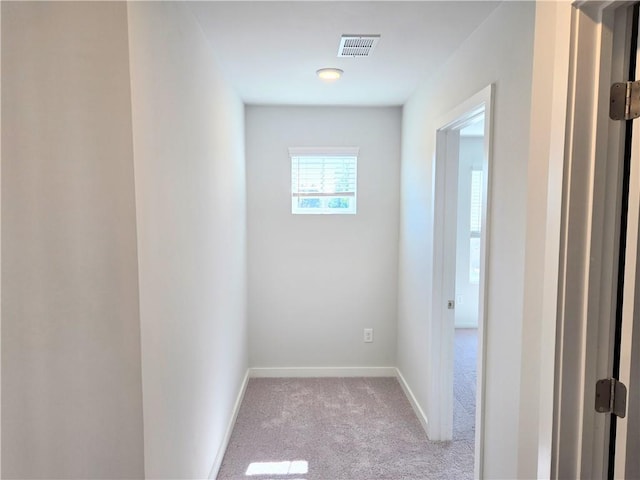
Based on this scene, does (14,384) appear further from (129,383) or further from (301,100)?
(301,100)

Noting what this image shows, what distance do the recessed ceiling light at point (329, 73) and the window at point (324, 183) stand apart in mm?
1016

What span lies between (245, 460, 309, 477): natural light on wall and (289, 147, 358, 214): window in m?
2.06

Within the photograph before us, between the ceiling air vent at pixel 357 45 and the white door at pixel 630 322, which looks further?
the ceiling air vent at pixel 357 45

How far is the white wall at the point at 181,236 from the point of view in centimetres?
123

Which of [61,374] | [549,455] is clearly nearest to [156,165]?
[61,374]

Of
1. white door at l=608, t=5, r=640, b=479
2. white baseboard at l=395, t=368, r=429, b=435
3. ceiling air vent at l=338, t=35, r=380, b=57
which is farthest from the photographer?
white baseboard at l=395, t=368, r=429, b=435

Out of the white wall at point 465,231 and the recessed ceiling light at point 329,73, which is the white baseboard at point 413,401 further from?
the recessed ceiling light at point 329,73

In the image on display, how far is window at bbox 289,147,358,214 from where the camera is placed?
3.57 m

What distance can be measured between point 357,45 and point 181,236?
1.41 m

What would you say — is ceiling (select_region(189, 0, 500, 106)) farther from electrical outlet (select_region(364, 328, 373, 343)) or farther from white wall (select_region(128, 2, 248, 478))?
electrical outlet (select_region(364, 328, 373, 343))

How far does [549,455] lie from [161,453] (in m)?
1.26

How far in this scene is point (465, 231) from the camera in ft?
16.9

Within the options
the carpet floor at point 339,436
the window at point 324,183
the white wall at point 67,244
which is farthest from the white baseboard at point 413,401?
the white wall at point 67,244

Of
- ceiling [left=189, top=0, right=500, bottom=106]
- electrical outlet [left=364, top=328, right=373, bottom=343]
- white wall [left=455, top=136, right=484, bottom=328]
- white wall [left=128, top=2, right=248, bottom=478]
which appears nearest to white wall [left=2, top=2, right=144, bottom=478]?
white wall [left=128, top=2, right=248, bottom=478]
